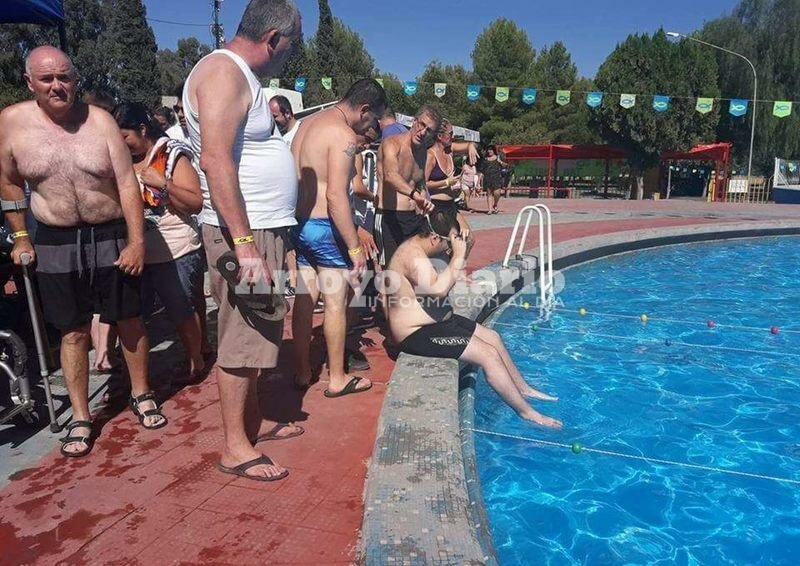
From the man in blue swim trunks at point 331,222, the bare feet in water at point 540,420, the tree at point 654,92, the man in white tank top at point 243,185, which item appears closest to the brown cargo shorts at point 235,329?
the man in white tank top at point 243,185

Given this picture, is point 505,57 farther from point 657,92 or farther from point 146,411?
point 146,411

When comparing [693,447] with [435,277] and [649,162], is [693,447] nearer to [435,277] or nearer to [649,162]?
[435,277]

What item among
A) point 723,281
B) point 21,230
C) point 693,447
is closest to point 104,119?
point 21,230

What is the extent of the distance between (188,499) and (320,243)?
1.60 m

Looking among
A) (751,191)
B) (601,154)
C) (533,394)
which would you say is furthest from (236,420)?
(751,191)

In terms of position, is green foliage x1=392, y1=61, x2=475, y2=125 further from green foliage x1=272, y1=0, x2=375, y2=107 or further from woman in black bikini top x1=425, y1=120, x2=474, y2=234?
woman in black bikini top x1=425, y1=120, x2=474, y2=234

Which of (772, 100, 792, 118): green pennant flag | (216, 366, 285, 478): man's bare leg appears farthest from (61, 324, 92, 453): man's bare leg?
(772, 100, 792, 118): green pennant flag

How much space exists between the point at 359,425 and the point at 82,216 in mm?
1803

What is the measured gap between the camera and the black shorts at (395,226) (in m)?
5.04

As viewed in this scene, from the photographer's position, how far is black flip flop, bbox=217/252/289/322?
2.37 metres

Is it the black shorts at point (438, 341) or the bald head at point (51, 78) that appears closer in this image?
the bald head at point (51, 78)

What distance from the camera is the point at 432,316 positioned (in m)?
3.84

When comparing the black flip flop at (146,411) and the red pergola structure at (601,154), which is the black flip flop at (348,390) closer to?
the black flip flop at (146,411)

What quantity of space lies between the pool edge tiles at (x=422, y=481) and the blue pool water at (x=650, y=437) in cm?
49
